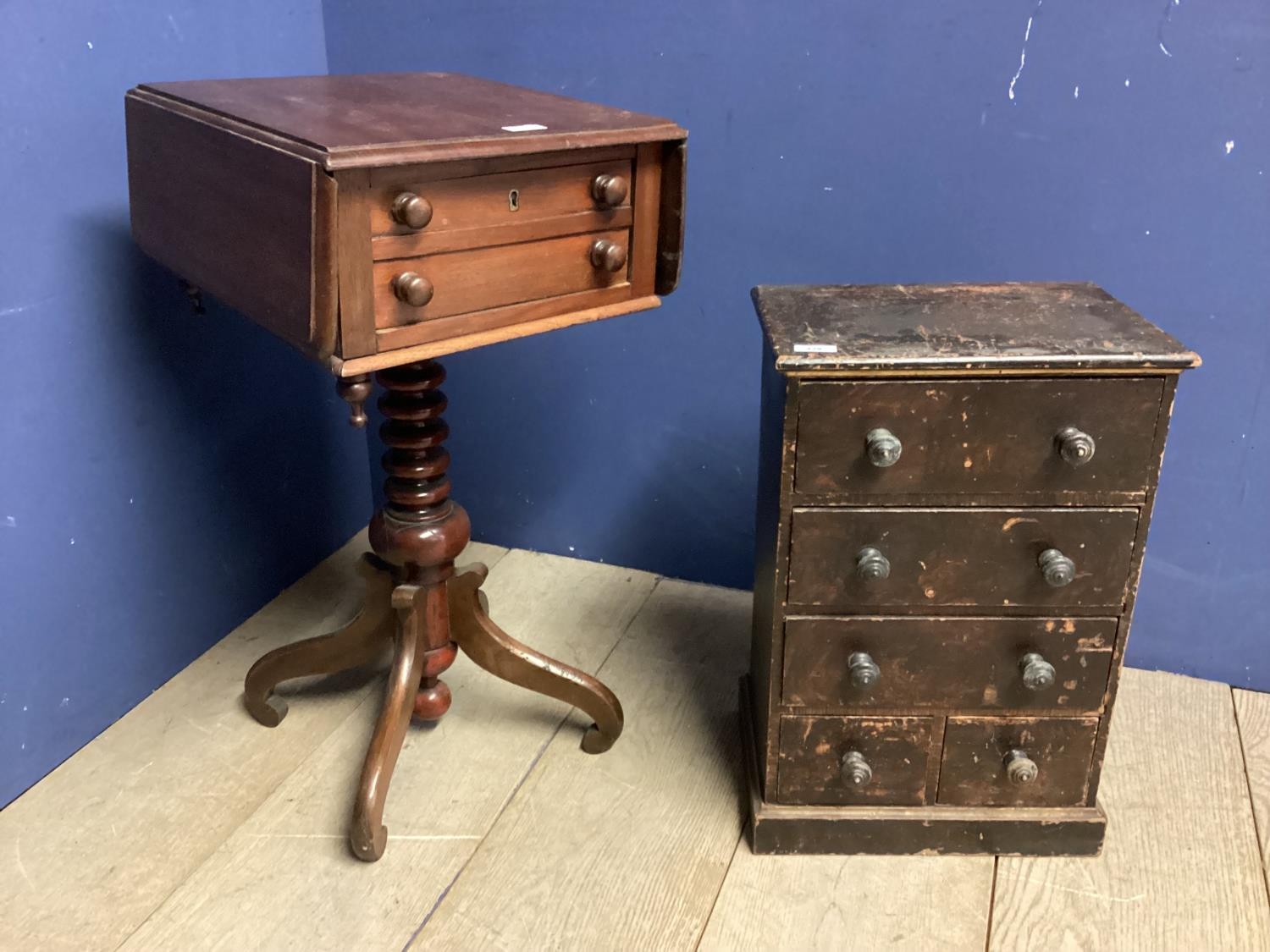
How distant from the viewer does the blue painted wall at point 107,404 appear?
141 cm

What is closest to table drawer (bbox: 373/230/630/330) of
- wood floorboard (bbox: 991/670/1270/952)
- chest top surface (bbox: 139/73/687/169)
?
chest top surface (bbox: 139/73/687/169)

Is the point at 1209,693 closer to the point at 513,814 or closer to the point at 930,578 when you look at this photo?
the point at 930,578

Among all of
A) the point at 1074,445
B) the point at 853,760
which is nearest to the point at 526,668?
the point at 853,760

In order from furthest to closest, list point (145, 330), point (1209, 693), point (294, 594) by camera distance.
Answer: point (294, 594) < point (1209, 693) < point (145, 330)

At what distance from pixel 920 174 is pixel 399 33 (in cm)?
86

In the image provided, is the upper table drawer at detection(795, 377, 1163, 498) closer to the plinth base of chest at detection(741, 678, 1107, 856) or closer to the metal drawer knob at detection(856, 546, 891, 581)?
the metal drawer knob at detection(856, 546, 891, 581)

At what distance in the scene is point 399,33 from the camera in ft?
5.94

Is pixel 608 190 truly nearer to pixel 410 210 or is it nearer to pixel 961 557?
pixel 410 210

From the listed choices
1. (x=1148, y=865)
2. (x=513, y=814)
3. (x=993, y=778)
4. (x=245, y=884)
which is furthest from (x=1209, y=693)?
(x=245, y=884)

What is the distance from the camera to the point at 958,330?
1.24 meters

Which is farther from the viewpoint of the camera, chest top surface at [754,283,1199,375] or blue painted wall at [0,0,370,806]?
blue painted wall at [0,0,370,806]

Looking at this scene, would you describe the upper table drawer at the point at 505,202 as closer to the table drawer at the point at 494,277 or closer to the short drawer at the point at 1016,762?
the table drawer at the point at 494,277

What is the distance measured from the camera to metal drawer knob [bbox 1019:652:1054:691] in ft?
4.20

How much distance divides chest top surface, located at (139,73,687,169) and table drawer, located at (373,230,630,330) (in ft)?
0.36
